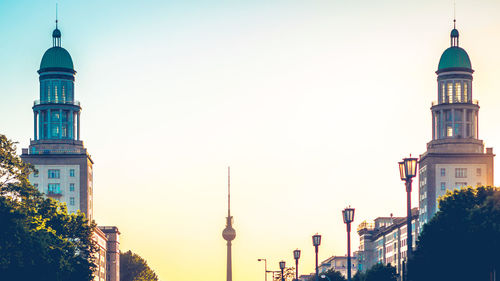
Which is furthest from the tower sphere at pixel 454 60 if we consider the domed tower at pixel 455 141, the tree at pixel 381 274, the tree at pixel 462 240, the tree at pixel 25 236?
the tree at pixel 25 236

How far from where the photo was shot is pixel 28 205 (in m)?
91.8

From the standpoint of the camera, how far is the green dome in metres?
193

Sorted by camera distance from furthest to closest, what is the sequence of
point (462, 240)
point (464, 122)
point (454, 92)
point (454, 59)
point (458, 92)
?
point (454, 92) < point (458, 92) < point (464, 122) < point (454, 59) < point (462, 240)

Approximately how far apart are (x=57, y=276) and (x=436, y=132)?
11249cm

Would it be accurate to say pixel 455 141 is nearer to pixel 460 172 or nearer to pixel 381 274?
pixel 460 172

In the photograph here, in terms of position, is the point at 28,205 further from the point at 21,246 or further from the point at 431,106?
the point at 431,106

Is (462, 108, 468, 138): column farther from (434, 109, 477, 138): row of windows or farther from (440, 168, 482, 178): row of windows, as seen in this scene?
(440, 168, 482, 178): row of windows

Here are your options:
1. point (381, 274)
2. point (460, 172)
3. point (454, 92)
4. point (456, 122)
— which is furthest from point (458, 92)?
point (381, 274)

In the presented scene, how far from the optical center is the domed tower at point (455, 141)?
635ft

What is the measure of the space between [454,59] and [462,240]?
289 ft

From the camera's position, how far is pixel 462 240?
10875cm

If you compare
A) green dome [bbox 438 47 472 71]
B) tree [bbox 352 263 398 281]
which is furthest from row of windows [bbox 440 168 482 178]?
tree [bbox 352 263 398 281]

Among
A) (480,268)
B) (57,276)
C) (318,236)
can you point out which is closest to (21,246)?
(57,276)

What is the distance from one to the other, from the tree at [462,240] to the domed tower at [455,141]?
74.5m
